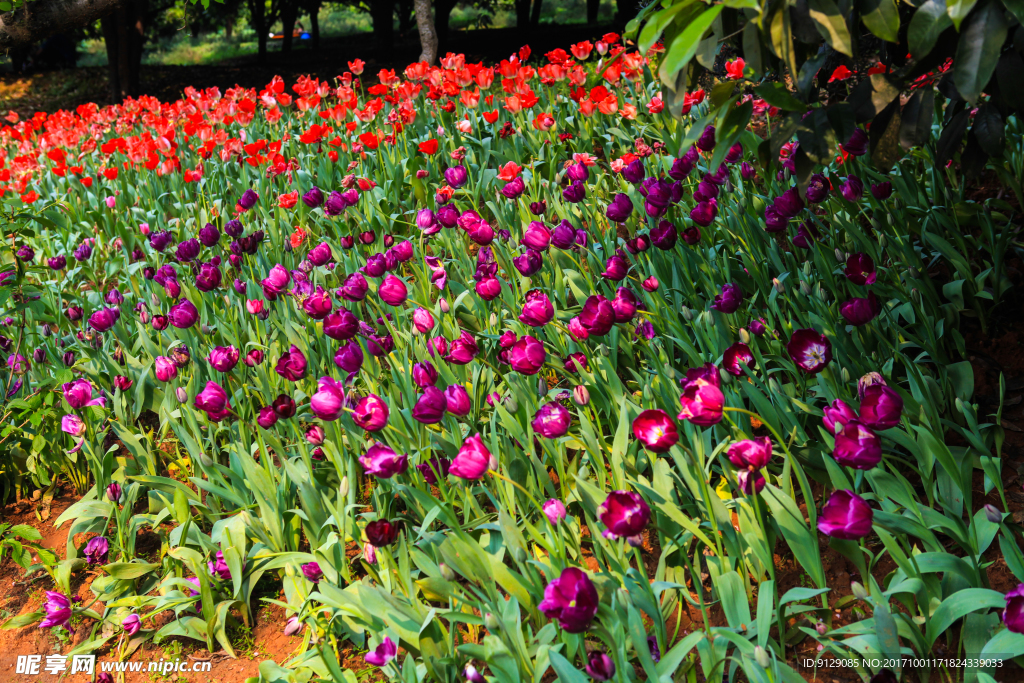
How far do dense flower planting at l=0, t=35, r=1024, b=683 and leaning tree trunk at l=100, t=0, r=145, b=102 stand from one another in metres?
8.92

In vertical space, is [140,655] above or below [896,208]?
below

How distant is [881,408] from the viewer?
1396mm

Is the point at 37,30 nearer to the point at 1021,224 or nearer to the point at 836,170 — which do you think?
the point at 836,170

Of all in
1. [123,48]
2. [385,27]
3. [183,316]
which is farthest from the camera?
[385,27]

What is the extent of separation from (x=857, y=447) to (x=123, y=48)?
40.6 ft

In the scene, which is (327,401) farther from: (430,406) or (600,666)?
(600,666)

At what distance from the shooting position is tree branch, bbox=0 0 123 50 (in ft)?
A: 11.7

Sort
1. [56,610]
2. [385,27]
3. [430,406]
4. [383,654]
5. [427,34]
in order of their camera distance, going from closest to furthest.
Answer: [383,654], [430,406], [56,610], [427,34], [385,27]

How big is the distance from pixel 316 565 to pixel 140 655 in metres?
0.62

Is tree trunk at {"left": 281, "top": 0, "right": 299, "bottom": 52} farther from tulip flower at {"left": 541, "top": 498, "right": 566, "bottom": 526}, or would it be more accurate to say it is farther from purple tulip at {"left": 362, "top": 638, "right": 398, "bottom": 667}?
purple tulip at {"left": 362, "top": 638, "right": 398, "bottom": 667}

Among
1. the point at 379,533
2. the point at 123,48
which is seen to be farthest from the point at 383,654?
the point at 123,48

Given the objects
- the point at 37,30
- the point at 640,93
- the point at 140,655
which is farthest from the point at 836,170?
the point at 37,30

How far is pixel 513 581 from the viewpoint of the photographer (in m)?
1.57

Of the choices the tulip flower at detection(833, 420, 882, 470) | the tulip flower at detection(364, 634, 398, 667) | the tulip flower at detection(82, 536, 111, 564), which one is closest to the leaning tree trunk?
the tulip flower at detection(82, 536, 111, 564)
